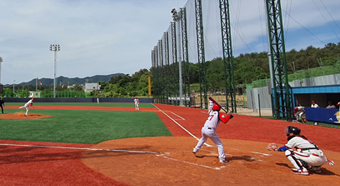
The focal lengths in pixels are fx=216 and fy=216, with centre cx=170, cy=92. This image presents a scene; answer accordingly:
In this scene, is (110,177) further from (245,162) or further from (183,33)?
(183,33)

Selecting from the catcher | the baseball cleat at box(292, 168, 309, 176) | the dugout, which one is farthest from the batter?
the dugout

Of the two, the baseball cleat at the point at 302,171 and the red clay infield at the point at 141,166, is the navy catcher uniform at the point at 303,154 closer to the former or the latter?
the baseball cleat at the point at 302,171

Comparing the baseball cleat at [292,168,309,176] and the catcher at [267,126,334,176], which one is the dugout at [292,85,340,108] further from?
the baseball cleat at [292,168,309,176]

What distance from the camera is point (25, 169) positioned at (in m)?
6.06

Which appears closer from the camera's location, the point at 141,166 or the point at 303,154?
the point at 303,154

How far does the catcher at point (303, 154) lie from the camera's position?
18.3 feet

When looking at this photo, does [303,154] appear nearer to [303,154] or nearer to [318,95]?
[303,154]

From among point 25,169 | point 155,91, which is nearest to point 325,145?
point 25,169

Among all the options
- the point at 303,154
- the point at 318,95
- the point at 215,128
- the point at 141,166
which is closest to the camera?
the point at 303,154

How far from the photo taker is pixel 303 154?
5.71 m

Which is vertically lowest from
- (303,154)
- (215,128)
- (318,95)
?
(303,154)

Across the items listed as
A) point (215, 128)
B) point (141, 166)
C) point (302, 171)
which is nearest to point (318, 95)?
point (302, 171)

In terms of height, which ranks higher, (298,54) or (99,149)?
(298,54)

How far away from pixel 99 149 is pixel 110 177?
3.51 m
